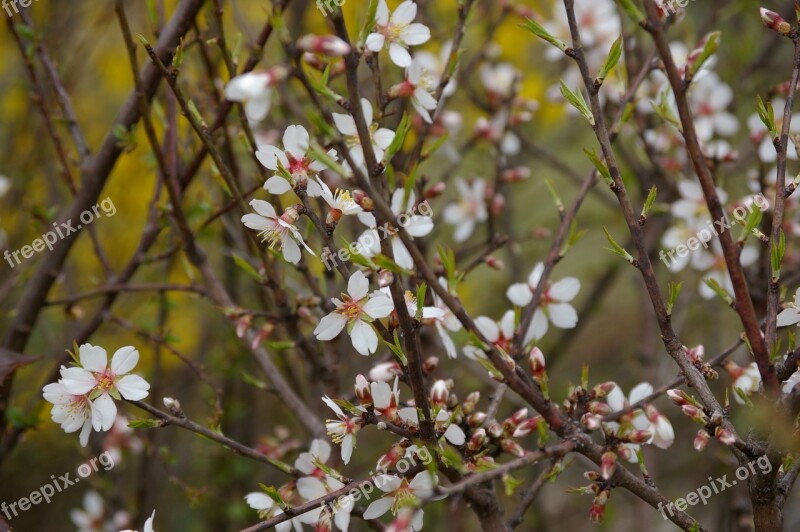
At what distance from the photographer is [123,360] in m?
1.62

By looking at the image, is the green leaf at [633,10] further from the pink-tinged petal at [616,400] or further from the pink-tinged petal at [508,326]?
the pink-tinged petal at [616,400]

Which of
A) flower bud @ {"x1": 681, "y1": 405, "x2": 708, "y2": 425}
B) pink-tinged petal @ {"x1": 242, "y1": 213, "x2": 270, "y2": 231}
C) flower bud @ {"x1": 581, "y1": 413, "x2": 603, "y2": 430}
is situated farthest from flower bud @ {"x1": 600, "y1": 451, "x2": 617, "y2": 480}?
pink-tinged petal @ {"x1": 242, "y1": 213, "x2": 270, "y2": 231}

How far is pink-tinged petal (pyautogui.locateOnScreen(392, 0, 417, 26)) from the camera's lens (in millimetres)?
1638

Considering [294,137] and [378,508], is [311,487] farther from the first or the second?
[294,137]

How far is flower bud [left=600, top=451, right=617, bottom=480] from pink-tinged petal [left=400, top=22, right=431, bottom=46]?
3.14 feet

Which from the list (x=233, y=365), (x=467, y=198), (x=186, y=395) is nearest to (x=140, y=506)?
(x=233, y=365)

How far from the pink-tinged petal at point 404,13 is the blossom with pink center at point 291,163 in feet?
1.35

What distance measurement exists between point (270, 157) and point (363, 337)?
41 centimetres

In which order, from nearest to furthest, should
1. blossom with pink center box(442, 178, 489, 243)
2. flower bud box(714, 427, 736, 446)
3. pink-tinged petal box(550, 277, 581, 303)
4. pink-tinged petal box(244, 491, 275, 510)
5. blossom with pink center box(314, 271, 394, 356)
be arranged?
flower bud box(714, 427, 736, 446) < blossom with pink center box(314, 271, 394, 356) < pink-tinged petal box(244, 491, 275, 510) < pink-tinged petal box(550, 277, 581, 303) < blossom with pink center box(442, 178, 489, 243)

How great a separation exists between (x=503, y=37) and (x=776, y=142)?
3602 millimetres

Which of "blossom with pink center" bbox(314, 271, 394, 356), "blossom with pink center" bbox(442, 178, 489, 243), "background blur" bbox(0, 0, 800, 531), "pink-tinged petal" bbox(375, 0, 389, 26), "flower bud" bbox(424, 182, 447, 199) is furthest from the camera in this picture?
A: "background blur" bbox(0, 0, 800, 531)

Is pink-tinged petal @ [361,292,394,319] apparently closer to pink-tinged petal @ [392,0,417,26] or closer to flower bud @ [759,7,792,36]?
pink-tinged petal @ [392,0,417,26]

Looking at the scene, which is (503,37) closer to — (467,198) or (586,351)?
(467,198)

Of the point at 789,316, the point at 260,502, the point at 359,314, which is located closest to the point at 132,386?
the point at 260,502
